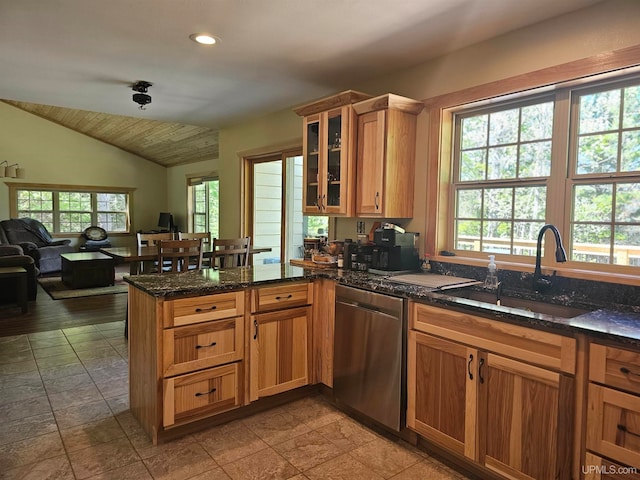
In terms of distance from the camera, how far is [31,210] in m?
9.59

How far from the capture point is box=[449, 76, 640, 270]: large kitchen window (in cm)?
222

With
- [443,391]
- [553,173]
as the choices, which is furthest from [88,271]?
[553,173]

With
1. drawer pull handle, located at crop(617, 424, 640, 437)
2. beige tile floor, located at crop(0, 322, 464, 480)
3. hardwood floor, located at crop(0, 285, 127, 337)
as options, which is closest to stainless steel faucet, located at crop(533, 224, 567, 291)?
drawer pull handle, located at crop(617, 424, 640, 437)

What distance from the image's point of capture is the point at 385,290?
2.48m

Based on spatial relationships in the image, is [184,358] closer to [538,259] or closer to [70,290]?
[538,259]

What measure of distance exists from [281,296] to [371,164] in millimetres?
1126

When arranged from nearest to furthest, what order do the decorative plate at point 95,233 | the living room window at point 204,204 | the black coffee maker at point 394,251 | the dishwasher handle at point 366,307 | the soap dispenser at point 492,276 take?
1. the dishwasher handle at point 366,307
2. the soap dispenser at point 492,276
3. the black coffee maker at point 394,251
4. the living room window at point 204,204
5. the decorative plate at point 95,233

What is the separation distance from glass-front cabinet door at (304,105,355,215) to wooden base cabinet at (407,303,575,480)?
124 centimetres

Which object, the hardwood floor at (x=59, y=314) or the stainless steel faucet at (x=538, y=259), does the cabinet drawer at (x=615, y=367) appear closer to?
the stainless steel faucet at (x=538, y=259)

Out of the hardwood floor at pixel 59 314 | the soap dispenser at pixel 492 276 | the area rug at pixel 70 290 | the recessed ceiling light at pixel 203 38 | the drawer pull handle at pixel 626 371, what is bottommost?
the hardwood floor at pixel 59 314

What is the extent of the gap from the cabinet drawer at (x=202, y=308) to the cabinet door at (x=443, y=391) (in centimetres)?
104

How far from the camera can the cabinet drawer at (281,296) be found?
2682mm

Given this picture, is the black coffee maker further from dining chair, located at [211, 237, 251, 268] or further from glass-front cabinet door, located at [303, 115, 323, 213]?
dining chair, located at [211, 237, 251, 268]

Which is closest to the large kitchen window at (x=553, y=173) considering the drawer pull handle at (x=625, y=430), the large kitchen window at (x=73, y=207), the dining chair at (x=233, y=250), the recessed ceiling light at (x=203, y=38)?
the drawer pull handle at (x=625, y=430)
